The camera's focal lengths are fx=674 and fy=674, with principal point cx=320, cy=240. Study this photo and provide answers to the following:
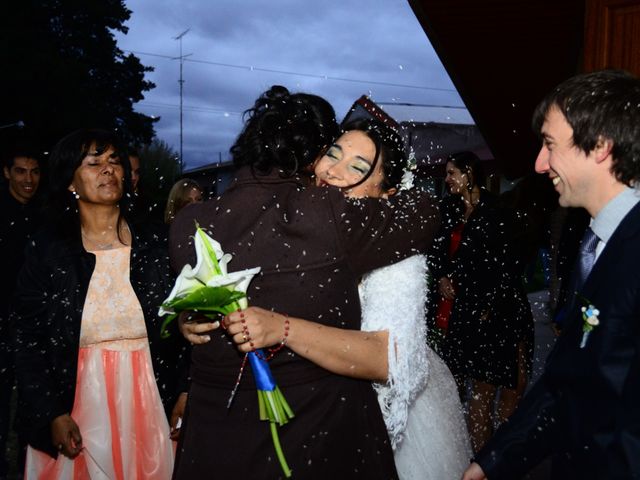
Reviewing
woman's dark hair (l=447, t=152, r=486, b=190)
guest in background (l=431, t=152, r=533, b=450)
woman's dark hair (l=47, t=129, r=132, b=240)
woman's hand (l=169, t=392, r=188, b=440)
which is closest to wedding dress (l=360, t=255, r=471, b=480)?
woman's hand (l=169, t=392, r=188, b=440)

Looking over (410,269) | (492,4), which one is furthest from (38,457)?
(492,4)

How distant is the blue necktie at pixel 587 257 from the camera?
2094 mm

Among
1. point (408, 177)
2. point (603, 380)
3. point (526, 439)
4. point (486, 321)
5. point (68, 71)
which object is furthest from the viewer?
point (68, 71)

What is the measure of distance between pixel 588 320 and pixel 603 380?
0.16 m

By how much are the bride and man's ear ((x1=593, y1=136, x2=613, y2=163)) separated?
0.66 meters

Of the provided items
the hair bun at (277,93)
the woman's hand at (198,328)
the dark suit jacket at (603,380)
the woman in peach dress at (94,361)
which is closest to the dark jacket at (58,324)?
the woman in peach dress at (94,361)

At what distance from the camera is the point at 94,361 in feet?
10.2

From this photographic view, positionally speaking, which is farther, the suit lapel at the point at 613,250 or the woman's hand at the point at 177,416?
the woman's hand at the point at 177,416

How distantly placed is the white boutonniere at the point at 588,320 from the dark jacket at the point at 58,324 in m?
1.95

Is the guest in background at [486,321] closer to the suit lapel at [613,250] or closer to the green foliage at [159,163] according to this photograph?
the suit lapel at [613,250]

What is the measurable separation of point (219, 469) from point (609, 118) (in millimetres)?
1584

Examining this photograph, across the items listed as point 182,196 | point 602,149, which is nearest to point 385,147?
point 602,149

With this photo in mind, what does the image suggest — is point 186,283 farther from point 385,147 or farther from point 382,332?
point 385,147

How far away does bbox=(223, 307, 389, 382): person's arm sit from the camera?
1.97 m
